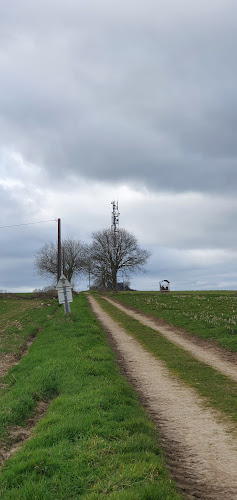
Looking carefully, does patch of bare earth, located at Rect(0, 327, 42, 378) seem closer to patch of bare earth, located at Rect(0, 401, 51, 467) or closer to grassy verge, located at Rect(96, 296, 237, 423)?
patch of bare earth, located at Rect(0, 401, 51, 467)

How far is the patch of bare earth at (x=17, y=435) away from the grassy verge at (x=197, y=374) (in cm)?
352

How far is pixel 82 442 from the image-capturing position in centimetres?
568

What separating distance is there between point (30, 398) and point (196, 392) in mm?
3658

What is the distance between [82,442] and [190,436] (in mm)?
1910

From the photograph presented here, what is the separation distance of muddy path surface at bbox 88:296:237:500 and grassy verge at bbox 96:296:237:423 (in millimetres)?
288

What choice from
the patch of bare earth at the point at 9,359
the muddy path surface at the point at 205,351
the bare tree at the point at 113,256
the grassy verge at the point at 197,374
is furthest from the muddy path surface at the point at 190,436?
the bare tree at the point at 113,256

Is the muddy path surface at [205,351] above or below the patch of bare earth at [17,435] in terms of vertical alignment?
above

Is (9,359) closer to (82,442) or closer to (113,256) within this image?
(82,442)

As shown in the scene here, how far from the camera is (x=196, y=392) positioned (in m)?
9.03

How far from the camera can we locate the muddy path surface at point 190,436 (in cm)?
492

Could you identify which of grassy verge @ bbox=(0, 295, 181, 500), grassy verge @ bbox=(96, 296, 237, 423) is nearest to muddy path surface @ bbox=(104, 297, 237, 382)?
grassy verge @ bbox=(96, 296, 237, 423)

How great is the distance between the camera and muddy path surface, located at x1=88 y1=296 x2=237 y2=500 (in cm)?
492

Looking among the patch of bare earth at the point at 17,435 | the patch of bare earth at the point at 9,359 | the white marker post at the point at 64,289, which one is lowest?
the patch of bare earth at the point at 17,435

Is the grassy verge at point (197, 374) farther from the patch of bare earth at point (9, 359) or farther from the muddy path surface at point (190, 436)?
the patch of bare earth at point (9, 359)
